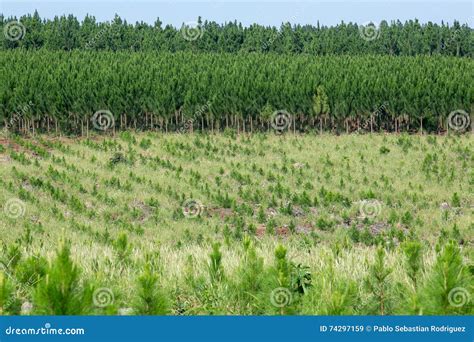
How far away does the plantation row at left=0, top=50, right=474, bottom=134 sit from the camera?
154 ft

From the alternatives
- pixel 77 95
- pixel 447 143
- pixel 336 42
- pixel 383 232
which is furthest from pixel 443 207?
pixel 336 42

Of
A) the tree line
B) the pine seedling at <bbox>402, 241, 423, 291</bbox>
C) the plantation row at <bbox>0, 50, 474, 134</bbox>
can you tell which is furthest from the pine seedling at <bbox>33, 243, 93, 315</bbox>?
the tree line

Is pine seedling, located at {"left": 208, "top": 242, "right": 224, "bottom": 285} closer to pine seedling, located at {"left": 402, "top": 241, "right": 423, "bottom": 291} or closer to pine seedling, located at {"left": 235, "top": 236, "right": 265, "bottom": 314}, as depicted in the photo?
pine seedling, located at {"left": 235, "top": 236, "right": 265, "bottom": 314}

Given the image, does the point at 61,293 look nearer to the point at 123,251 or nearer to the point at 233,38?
the point at 123,251

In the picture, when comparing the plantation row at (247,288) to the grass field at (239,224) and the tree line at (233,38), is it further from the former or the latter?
the tree line at (233,38)

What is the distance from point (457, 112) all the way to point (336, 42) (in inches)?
2117

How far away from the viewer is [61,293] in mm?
4090

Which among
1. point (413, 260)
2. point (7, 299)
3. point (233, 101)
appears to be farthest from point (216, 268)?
point (233, 101)

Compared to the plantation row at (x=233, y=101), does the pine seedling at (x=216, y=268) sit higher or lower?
lower

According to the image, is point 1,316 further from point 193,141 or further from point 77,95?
point 77,95

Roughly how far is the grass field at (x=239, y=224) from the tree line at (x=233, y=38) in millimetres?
54745

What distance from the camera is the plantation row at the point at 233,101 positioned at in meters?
46.8

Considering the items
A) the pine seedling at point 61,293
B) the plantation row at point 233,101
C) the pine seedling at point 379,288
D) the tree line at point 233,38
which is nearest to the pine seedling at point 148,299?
the pine seedling at point 61,293

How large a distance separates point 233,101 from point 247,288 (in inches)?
1704
